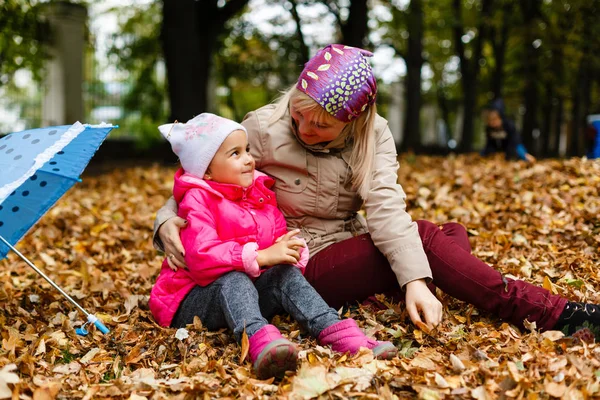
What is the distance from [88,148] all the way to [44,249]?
2.54 metres

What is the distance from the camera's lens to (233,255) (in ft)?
9.00

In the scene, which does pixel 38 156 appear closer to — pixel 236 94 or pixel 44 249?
pixel 44 249

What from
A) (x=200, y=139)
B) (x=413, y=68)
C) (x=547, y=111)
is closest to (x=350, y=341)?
(x=200, y=139)

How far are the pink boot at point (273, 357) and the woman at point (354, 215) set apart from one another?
608mm

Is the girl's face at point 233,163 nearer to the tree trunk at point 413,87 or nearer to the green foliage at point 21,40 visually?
the green foliage at point 21,40

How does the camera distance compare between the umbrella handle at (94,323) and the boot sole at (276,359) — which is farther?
the umbrella handle at (94,323)

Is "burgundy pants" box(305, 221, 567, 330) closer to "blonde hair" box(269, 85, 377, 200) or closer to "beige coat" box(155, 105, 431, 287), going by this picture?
"beige coat" box(155, 105, 431, 287)

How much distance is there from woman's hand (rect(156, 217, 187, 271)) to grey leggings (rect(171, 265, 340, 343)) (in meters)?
0.15

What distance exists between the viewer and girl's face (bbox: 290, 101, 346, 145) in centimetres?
290

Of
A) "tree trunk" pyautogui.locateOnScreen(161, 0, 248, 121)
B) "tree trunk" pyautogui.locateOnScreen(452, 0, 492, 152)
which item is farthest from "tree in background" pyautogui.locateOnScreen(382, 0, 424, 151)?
"tree trunk" pyautogui.locateOnScreen(161, 0, 248, 121)

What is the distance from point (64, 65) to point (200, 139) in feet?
34.4

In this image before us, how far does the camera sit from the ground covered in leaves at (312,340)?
2363mm

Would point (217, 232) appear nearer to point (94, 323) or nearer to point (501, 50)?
point (94, 323)

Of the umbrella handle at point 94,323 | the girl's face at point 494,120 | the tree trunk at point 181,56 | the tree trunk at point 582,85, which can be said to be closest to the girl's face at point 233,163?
the umbrella handle at point 94,323
